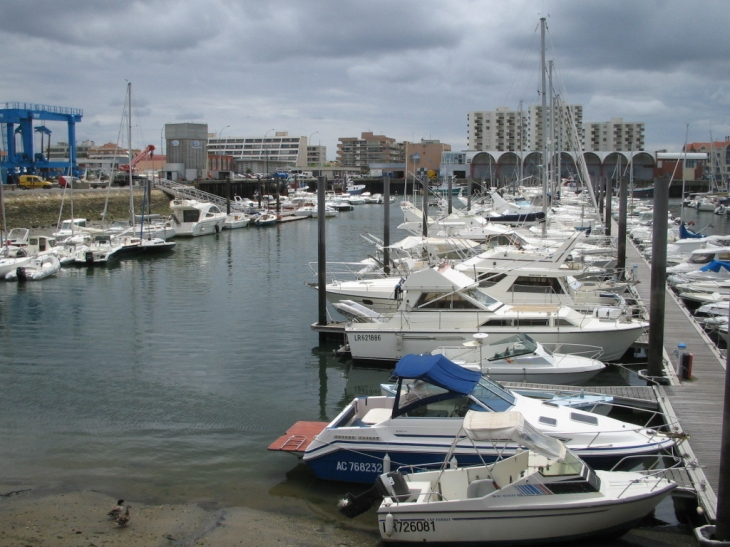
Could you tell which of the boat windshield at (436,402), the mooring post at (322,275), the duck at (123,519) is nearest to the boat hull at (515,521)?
the boat windshield at (436,402)

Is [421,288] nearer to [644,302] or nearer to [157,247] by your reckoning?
[644,302]

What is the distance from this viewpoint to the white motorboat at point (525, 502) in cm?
1049

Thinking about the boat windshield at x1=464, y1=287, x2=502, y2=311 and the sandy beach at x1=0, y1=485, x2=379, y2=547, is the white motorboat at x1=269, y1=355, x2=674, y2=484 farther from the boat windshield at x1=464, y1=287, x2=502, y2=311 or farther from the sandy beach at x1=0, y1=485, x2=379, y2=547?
the boat windshield at x1=464, y1=287, x2=502, y2=311

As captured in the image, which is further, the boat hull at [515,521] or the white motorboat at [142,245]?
the white motorboat at [142,245]

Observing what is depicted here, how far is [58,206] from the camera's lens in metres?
67.9

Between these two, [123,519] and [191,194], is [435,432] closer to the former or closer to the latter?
[123,519]

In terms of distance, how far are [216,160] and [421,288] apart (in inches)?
5139

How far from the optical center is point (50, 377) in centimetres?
2092

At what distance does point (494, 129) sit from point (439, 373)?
610 feet

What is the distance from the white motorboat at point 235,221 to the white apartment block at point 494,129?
419 feet

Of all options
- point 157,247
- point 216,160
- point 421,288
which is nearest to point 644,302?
point 421,288

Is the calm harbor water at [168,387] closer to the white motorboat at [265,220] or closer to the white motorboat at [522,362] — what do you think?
the white motorboat at [522,362]

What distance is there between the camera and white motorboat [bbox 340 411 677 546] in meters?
10.5

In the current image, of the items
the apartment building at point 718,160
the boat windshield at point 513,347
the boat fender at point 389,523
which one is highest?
the apartment building at point 718,160
